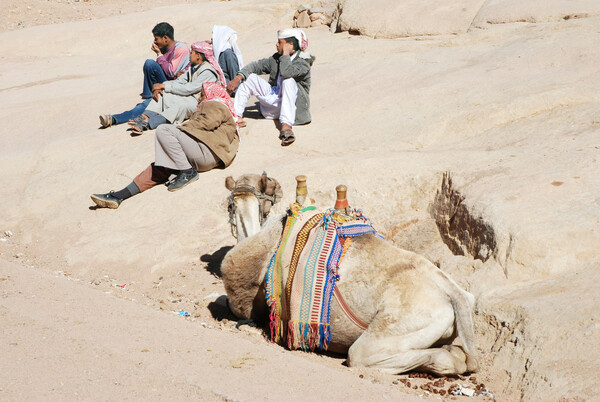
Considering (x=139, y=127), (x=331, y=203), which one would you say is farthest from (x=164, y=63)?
(x=331, y=203)

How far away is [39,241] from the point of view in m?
7.33

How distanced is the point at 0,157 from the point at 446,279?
731 centimetres

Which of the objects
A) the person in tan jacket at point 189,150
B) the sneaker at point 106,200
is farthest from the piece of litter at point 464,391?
the sneaker at point 106,200

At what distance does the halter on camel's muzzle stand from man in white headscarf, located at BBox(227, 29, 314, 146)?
3.16m

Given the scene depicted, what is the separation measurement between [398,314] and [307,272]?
66 centimetres

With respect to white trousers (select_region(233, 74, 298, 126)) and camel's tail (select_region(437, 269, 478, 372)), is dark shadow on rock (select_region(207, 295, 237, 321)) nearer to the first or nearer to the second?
camel's tail (select_region(437, 269, 478, 372))

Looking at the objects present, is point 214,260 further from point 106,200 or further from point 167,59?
point 167,59

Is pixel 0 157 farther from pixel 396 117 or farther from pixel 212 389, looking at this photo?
pixel 212 389

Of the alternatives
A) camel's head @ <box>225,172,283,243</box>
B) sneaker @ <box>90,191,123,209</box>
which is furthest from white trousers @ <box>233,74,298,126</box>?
camel's head @ <box>225,172,283,243</box>

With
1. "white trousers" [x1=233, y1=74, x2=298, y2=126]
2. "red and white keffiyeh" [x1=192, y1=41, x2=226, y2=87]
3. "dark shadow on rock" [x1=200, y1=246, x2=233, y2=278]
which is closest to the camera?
"dark shadow on rock" [x1=200, y1=246, x2=233, y2=278]

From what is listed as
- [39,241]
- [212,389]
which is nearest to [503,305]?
[212,389]

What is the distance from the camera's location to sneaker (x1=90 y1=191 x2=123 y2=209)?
7.41m

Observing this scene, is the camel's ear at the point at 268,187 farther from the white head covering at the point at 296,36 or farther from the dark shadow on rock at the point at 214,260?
the white head covering at the point at 296,36

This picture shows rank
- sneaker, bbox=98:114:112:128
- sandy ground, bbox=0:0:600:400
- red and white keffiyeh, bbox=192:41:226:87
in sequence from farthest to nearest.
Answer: sneaker, bbox=98:114:112:128 < red and white keffiyeh, bbox=192:41:226:87 < sandy ground, bbox=0:0:600:400
